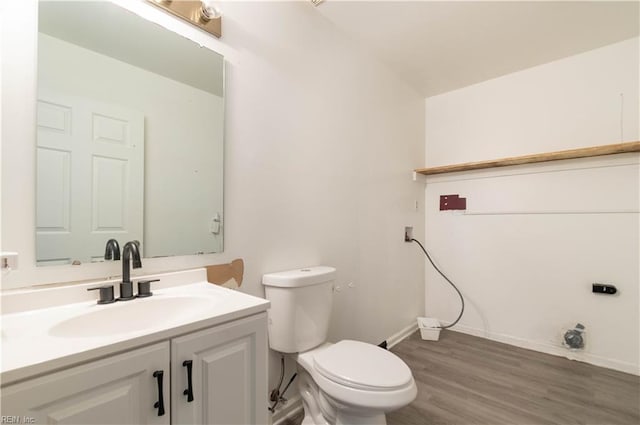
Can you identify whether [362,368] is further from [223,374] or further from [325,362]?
[223,374]

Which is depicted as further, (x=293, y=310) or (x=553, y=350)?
(x=553, y=350)

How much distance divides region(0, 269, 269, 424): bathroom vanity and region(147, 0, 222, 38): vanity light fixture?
1092 mm

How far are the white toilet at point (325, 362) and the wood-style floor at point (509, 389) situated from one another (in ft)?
1.29

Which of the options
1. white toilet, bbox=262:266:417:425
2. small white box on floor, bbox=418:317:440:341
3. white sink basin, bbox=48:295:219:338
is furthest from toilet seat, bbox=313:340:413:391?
small white box on floor, bbox=418:317:440:341

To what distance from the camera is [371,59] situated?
86.4 inches

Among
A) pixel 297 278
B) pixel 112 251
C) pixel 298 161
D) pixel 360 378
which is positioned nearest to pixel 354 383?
pixel 360 378

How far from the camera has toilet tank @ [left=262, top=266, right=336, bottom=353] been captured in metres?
1.38

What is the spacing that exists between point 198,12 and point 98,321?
1.27 metres

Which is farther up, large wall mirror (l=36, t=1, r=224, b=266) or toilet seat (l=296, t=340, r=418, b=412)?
large wall mirror (l=36, t=1, r=224, b=266)

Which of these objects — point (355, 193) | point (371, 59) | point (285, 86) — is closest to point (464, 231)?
point (355, 193)

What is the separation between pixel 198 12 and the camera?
1.20 metres

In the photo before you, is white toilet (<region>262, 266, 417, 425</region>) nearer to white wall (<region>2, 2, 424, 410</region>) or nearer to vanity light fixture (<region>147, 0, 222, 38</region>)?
white wall (<region>2, 2, 424, 410</region>)

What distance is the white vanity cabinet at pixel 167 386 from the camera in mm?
549

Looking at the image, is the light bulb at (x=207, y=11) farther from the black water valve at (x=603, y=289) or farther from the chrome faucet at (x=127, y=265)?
the black water valve at (x=603, y=289)
